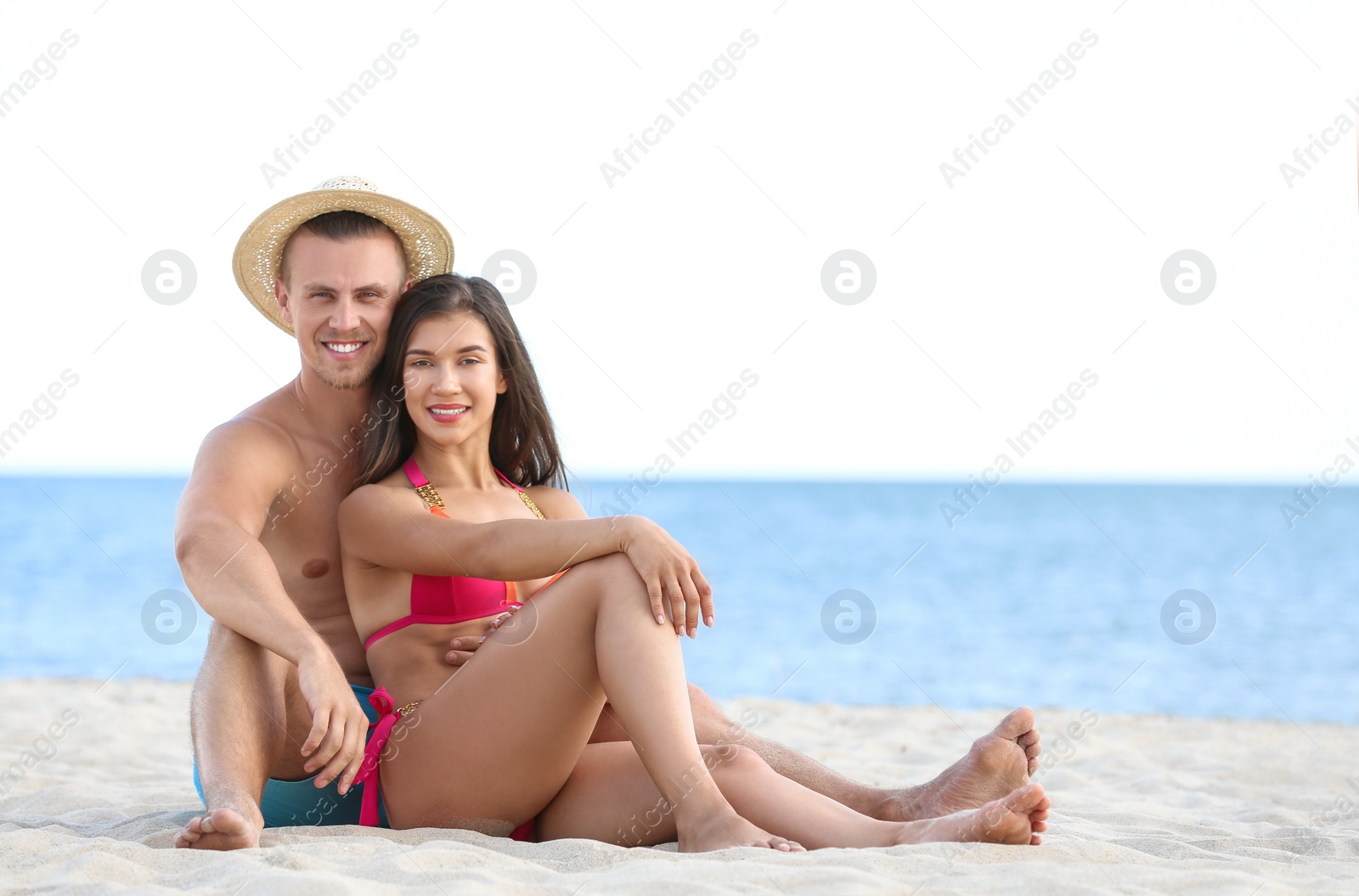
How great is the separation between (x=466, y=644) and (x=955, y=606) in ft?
50.1

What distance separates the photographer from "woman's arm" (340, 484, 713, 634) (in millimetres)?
2432

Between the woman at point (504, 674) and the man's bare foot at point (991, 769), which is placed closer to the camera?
the woman at point (504, 674)

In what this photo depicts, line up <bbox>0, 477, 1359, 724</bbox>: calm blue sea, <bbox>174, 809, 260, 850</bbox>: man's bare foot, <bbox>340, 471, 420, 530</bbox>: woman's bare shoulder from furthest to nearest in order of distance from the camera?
<bbox>0, 477, 1359, 724</bbox>: calm blue sea
<bbox>340, 471, 420, 530</bbox>: woman's bare shoulder
<bbox>174, 809, 260, 850</bbox>: man's bare foot

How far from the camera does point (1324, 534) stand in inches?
Result: 1233

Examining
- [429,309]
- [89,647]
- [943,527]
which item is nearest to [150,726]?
[429,309]

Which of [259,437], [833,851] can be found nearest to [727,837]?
[833,851]

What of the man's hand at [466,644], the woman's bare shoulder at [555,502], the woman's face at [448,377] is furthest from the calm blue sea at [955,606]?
the man's hand at [466,644]

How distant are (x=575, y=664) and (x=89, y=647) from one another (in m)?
11.8

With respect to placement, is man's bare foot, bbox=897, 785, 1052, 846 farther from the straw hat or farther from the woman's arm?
the straw hat

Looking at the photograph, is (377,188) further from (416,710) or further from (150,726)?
(150,726)

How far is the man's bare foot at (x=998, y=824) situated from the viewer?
230cm

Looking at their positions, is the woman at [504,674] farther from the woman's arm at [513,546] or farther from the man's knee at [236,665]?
the man's knee at [236,665]

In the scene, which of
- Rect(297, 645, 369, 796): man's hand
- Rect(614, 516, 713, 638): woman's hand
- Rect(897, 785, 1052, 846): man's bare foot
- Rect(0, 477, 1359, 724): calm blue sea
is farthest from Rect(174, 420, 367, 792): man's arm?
Rect(897, 785, 1052, 846): man's bare foot

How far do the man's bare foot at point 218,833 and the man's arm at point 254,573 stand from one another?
183mm
